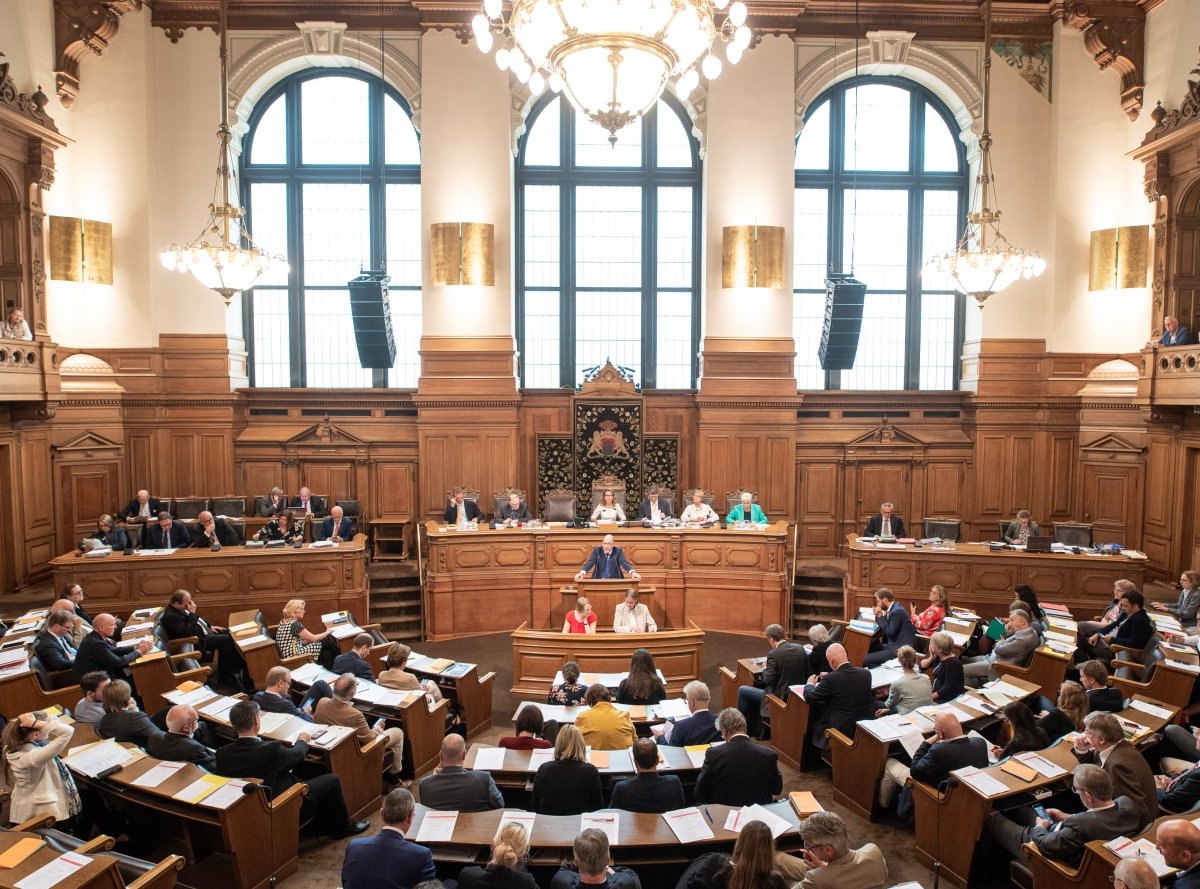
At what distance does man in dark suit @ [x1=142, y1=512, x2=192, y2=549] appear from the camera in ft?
33.2

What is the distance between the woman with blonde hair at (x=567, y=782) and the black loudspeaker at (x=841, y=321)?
9259 millimetres

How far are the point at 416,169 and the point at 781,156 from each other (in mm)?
5950

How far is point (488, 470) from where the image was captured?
12766 millimetres

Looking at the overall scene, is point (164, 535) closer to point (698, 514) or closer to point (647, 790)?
point (698, 514)

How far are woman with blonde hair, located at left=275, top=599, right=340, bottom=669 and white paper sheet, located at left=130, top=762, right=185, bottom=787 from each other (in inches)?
105

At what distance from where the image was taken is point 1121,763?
474 centimetres

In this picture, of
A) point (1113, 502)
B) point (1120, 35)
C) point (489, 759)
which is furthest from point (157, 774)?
point (1120, 35)

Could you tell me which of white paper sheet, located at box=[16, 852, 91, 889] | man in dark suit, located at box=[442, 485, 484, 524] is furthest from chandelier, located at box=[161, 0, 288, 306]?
white paper sheet, located at box=[16, 852, 91, 889]

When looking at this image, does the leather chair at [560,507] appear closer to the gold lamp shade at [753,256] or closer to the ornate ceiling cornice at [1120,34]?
the gold lamp shade at [753,256]

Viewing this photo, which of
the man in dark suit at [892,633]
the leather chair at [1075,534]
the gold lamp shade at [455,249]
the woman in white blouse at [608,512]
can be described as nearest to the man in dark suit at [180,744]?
the man in dark suit at [892,633]

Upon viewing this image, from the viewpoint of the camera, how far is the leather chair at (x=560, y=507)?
1168 centimetres

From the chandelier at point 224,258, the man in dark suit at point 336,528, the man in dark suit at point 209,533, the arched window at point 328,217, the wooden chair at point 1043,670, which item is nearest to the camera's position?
the wooden chair at point 1043,670

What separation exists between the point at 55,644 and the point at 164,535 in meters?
3.19

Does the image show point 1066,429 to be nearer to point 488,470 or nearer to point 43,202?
point 488,470
